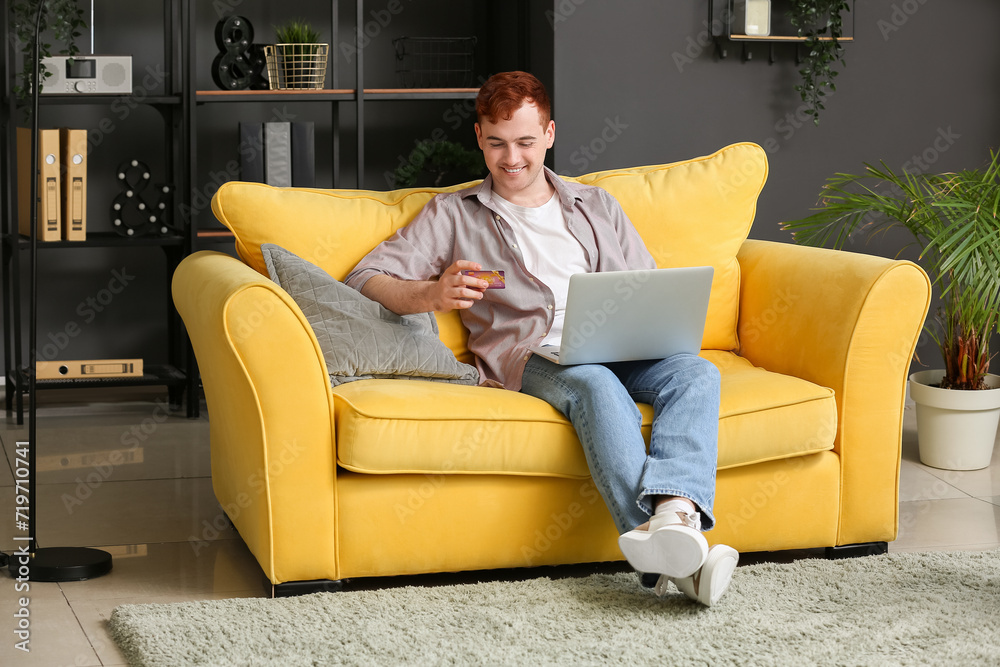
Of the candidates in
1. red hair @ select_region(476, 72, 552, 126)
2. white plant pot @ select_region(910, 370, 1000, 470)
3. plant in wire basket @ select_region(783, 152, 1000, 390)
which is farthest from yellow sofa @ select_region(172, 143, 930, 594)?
white plant pot @ select_region(910, 370, 1000, 470)

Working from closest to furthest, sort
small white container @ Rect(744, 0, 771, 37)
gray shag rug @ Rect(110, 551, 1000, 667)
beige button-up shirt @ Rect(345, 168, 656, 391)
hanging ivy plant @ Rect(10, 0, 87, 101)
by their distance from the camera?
gray shag rug @ Rect(110, 551, 1000, 667), beige button-up shirt @ Rect(345, 168, 656, 391), hanging ivy plant @ Rect(10, 0, 87, 101), small white container @ Rect(744, 0, 771, 37)

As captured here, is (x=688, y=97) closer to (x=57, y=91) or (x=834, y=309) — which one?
(x=834, y=309)

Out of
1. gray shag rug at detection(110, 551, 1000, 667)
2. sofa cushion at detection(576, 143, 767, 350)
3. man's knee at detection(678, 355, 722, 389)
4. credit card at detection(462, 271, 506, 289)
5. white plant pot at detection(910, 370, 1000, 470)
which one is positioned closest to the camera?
gray shag rug at detection(110, 551, 1000, 667)

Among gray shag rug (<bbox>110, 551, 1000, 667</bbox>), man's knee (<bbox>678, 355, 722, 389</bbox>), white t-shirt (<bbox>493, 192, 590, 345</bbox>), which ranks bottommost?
gray shag rug (<bbox>110, 551, 1000, 667</bbox>)

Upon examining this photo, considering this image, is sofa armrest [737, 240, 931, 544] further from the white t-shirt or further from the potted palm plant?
the potted palm plant

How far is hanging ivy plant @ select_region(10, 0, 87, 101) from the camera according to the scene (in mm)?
3590

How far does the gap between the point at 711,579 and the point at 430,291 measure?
0.83 meters

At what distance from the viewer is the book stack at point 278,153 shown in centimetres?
384

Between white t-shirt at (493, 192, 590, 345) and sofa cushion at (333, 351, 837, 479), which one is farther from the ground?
white t-shirt at (493, 192, 590, 345)

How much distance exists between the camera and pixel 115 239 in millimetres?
3744

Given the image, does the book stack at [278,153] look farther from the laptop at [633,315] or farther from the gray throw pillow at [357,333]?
the laptop at [633,315]

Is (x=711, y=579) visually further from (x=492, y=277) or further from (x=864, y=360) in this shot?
(x=492, y=277)

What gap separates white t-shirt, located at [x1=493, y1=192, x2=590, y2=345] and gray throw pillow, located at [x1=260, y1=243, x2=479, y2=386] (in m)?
0.28

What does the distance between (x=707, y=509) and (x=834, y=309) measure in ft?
2.00
